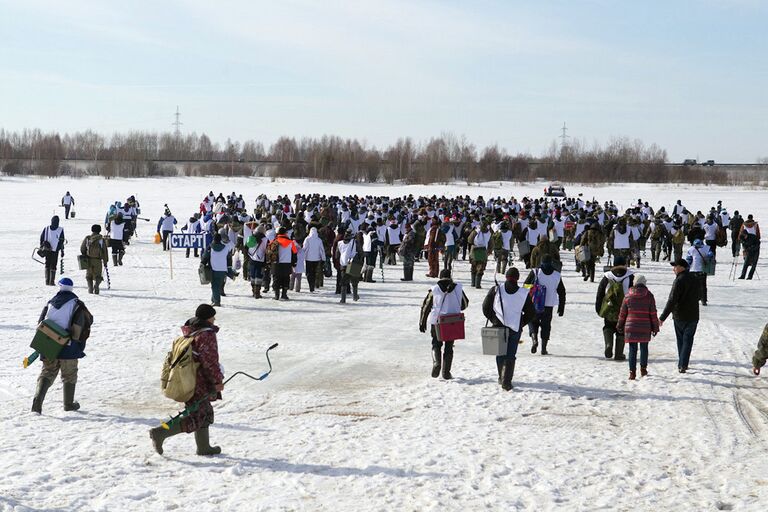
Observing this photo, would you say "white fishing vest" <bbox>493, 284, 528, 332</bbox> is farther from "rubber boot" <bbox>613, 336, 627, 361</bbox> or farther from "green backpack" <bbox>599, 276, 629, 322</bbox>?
"rubber boot" <bbox>613, 336, 627, 361</bbox>

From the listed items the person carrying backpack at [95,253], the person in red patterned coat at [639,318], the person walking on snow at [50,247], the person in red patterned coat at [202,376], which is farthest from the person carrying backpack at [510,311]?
the person walking on snow at [50,247]

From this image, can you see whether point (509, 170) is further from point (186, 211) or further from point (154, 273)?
point (154, 273)

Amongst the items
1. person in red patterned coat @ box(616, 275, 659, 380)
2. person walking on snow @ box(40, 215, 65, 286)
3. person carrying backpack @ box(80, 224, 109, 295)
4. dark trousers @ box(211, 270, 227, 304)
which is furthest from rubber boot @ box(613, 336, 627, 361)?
person walking on snow @ box(40, 215, 65, 286)

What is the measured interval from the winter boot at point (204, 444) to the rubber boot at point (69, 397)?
6.61 feet

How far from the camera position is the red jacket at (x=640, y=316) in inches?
404

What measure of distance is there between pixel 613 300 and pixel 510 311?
237 cm

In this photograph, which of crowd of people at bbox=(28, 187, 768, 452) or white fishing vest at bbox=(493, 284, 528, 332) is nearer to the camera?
white fishing vest at bbox=(493, 284, 528, 332)

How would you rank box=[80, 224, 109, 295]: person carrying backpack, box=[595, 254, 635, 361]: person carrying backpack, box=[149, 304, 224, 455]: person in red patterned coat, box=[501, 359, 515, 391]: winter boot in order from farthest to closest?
box=[80, 224, 109, 295]: person carrying backpack
box=[595, 254, 635, 361]: person carrying backpack
box=[501, 359, 515, 391]: winter boot
box=[149, 304, 224, 455]: person in red patterned coat

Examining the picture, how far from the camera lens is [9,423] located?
323 inches

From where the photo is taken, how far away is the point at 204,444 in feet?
24.1

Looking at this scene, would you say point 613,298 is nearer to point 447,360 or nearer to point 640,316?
point 640,316

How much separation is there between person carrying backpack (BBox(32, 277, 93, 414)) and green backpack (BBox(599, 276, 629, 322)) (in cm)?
675

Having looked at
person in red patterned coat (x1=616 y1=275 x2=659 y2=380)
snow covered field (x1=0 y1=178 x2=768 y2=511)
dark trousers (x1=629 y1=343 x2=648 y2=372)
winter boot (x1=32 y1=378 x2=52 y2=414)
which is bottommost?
snow covered field (x1=0 y1=178 x2=768 y2=511)

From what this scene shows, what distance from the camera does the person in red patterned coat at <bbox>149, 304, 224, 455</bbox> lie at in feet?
23.2
